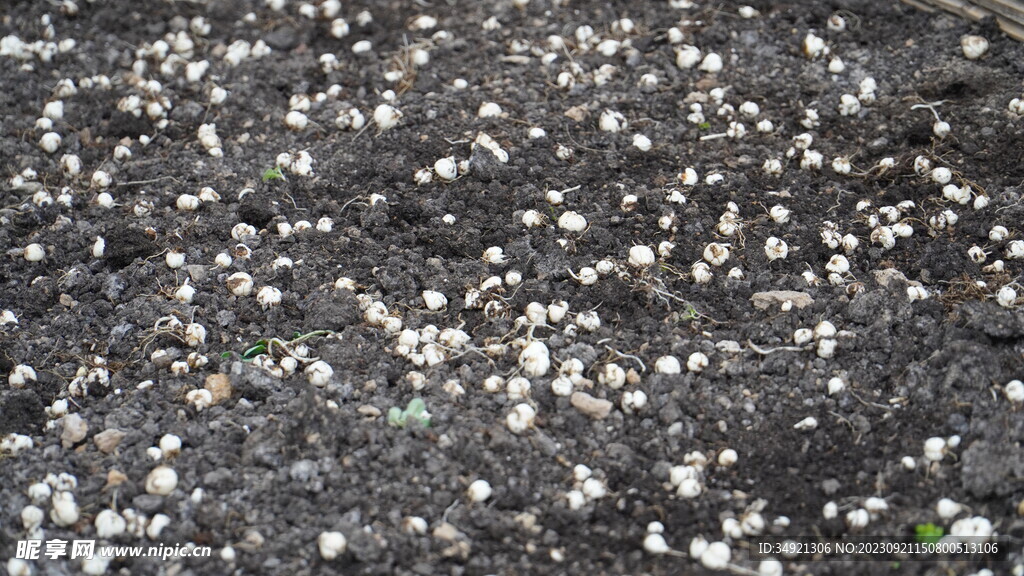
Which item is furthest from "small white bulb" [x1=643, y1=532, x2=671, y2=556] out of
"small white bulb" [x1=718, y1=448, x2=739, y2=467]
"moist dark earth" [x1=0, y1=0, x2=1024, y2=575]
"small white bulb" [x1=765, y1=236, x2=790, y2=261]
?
"small white bulb" [x1=765, y1=236, x2=790, y2=261]

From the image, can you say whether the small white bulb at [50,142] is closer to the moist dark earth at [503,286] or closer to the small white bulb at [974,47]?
the moist dark earth at [503,286]

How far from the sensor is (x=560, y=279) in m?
2.98

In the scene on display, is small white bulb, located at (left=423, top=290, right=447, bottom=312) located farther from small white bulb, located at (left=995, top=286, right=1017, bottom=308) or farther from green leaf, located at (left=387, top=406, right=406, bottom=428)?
small white bulb, located at (left=995, top=286, right=1017, bottom=308)

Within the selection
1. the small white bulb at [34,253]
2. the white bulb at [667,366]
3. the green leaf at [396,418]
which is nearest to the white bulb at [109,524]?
the green leaf at [396,418]

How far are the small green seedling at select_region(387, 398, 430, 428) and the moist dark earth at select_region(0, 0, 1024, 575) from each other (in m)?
0.03

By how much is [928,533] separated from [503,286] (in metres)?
1.41

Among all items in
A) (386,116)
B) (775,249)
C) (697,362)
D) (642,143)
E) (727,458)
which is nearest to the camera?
(727,458)

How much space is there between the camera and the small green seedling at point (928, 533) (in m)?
2.21

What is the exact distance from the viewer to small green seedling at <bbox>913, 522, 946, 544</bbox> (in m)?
2.21

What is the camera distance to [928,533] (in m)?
2.22

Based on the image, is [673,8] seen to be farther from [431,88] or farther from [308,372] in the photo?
[308,372]

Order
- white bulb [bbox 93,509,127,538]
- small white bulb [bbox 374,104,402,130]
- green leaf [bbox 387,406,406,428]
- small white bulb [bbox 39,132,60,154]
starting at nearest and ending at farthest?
white bulb [bbox 93,509,127,538]
green leaf [bbox 387,406,406,428]
small white bulb [bbox 374,104,402,130]
small white bulb [bbox 39,132,60,154]

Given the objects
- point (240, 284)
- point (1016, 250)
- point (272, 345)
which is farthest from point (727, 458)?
point (240, 284)

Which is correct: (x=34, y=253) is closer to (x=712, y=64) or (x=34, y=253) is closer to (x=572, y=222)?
(x=572, y=222)
